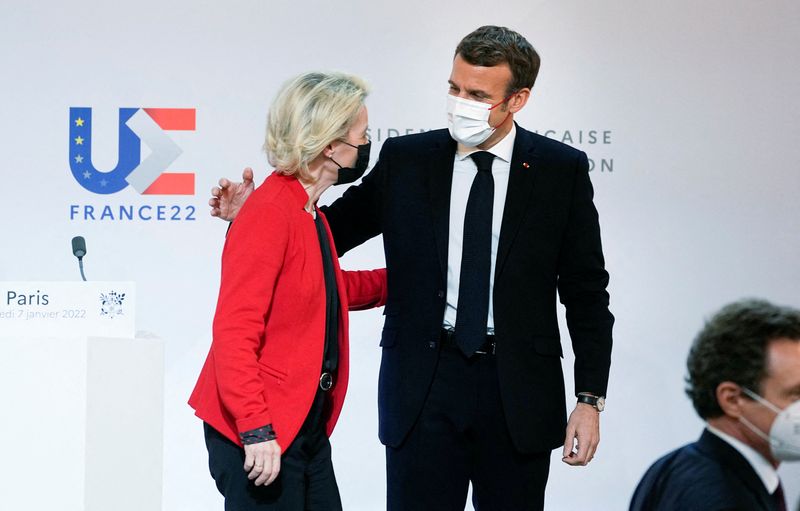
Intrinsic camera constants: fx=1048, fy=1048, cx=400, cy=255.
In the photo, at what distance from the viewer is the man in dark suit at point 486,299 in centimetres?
247

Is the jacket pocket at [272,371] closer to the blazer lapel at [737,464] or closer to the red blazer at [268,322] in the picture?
the red blazer at [268,322]

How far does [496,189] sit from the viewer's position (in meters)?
2.57

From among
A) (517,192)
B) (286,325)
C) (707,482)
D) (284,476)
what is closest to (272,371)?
(286,325)

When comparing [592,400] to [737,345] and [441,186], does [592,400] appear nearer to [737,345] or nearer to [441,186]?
[441,186]

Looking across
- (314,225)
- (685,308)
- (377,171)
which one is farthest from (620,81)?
(314,225)

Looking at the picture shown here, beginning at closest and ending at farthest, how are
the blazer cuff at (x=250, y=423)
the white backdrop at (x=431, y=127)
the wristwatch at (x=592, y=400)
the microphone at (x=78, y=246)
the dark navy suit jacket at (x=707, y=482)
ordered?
the dark navy suit jacket at (x=707, y=482)
the blazer cuff at (x=250, y=423)
the wristwatch at (x=592, y=400)
the microphone at (x=78, y=246)
the white backdrop at (x=431, y=127)

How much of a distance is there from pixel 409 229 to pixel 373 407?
202cm

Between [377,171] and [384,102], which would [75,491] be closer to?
[377,171]

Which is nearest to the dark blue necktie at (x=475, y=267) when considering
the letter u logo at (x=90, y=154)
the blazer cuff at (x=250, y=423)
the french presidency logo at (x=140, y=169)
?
the blazer cuff at (x=250, y=423)

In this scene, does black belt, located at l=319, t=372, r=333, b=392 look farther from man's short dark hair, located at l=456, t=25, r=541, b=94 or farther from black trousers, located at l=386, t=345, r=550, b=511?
man's short dark hair, located at l=456, t=25, r=541, b=94

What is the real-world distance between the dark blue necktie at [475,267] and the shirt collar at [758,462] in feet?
3.51

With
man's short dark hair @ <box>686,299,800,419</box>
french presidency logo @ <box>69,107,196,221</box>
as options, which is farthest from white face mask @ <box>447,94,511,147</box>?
french presidency logo @ <box>69,107,196,221</box>

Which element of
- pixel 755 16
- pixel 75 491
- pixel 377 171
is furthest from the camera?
pixel 755 16

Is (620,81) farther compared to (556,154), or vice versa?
(620,81)
